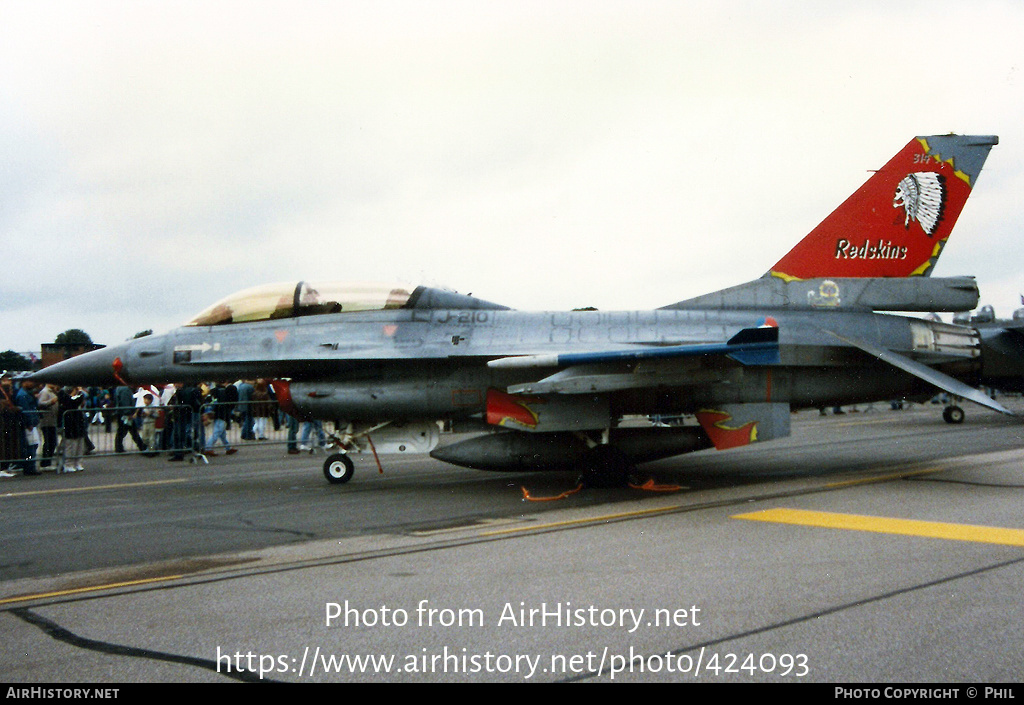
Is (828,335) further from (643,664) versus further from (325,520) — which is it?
(643,664)

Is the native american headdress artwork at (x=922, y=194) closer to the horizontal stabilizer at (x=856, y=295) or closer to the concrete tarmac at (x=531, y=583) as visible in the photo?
the horizontal stabilizer at (x=856, y=295)

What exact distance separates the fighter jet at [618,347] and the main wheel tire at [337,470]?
5 centimetres

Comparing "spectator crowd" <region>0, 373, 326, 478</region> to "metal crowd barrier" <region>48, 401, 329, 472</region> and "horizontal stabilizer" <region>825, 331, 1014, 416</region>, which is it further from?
"horizontal stabilizer" <region>825, 331, 1014, 416</region>

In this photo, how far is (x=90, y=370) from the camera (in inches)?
459

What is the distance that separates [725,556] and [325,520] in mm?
4308

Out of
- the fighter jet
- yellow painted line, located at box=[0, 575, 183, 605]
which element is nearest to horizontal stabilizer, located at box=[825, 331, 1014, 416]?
the fighter jet

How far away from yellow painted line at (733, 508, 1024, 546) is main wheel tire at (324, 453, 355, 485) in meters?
5.80

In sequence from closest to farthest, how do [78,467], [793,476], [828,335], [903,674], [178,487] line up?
[903,674]
[828,335]
[793,476]
[178,487]
[78,467]

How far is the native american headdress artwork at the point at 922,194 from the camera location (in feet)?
35.7

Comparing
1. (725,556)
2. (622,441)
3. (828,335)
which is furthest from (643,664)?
(828,335)

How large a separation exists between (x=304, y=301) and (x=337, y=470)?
242cm

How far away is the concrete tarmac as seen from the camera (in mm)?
3881

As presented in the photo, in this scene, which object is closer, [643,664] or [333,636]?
[643,664]

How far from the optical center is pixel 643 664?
150 inches
